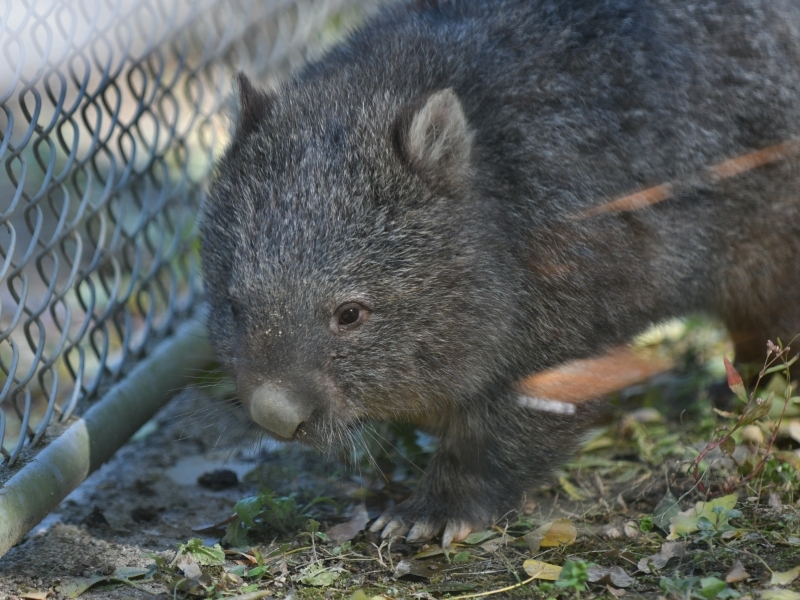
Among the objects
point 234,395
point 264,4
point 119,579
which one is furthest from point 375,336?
point 264,4

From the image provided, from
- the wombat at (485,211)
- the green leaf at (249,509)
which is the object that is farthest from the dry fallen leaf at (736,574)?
the green leaf at (249,509)

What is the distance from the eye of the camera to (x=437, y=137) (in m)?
3.54

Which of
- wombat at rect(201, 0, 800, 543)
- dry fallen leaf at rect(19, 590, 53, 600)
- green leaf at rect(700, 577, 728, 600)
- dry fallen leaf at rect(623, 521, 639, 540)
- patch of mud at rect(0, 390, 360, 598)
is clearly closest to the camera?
green leaf at rect(700, 577, 728, 600)

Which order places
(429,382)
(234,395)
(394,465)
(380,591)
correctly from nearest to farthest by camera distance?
(380,591), (429,382), (234,395), (394,465)

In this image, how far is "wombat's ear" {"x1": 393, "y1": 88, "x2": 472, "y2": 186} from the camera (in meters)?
3.50

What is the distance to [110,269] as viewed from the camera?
5.76m

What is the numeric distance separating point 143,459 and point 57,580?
130 cm

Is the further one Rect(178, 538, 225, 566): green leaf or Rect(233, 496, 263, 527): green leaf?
Rect(233, 496, 263, 527): green leaf

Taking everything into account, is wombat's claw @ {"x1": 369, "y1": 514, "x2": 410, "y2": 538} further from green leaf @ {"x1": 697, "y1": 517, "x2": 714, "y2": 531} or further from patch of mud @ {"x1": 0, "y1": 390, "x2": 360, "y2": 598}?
green leaf @ {"x1": 697, "y1": 517, "x2": 714, "y2": 531}

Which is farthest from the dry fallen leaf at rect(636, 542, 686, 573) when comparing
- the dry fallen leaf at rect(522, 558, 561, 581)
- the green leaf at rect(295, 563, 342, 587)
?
the green leaf at rect(295, 563, 342, 587)

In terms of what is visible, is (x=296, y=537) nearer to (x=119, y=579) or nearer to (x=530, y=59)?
(x=119, y=579)

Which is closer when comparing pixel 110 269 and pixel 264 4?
pixel 110 269

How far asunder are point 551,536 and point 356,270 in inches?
50.8

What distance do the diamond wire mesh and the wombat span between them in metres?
0.72
